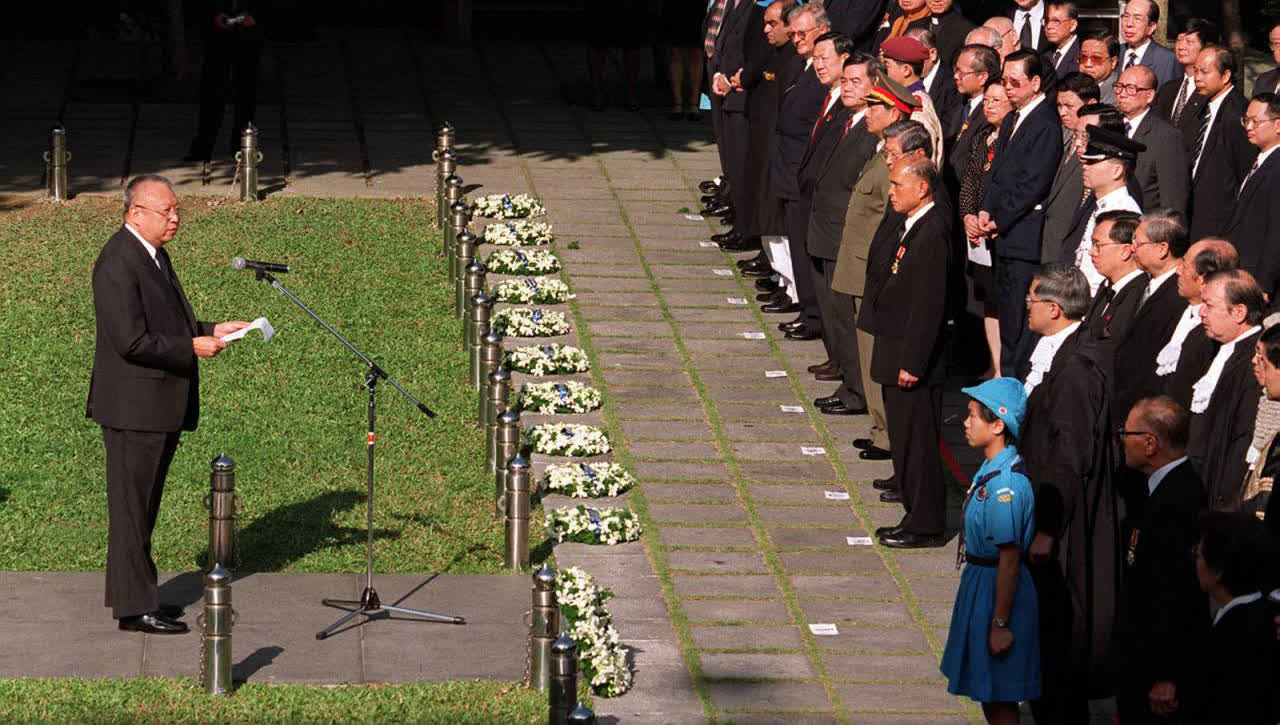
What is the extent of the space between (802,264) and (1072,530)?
701cm

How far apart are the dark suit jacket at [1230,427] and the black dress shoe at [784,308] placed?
23.2 ft

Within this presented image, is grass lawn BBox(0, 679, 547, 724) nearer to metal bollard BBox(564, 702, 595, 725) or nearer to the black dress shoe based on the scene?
metal bollard BBox(564, 702, 595, 725)

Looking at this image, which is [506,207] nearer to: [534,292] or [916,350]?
[534,292]

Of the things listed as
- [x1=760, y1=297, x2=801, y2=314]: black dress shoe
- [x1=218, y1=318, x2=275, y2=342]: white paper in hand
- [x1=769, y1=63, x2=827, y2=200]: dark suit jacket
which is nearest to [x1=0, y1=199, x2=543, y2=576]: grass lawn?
[x1=218, y1=318, x2=275, y2=342]: white paper in hand

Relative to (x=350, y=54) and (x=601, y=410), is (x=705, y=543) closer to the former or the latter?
(x=601, y=410)

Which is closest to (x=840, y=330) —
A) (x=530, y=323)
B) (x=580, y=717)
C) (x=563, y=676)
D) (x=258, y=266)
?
(x=530, y=323)

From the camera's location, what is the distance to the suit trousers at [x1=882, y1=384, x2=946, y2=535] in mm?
11531

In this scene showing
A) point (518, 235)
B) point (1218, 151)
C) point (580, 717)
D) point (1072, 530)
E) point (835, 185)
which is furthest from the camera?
point (518, 235)

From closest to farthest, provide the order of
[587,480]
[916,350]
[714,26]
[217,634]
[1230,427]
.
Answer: [1230,427] → [217,634] → [916,350] → [587,480] → [714,26]

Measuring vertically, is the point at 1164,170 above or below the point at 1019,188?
above

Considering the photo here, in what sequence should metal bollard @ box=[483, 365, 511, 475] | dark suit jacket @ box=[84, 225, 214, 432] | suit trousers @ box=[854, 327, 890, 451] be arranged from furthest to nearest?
suit trousers @ box=[854, 327, 890, 451] → metal bollard @ box=[483, 365, 511, 475] → dark suit jacket @ box=[84, 225, 214, 432]

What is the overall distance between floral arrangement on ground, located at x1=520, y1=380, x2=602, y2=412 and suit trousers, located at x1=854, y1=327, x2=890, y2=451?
81.0 inches

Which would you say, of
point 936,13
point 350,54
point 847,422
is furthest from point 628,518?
point 350,54

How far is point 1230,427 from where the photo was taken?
364 inches
